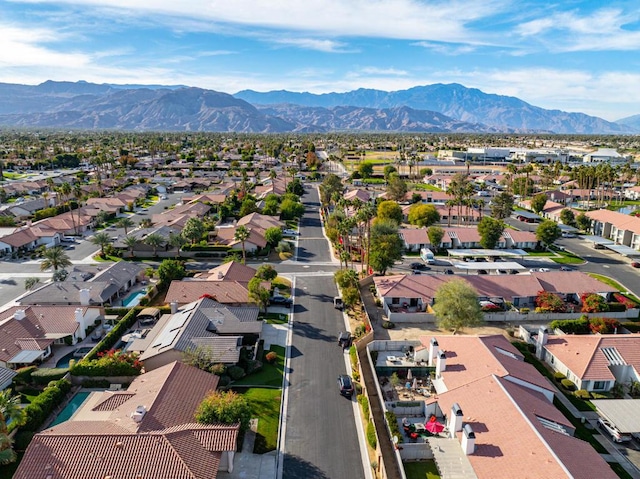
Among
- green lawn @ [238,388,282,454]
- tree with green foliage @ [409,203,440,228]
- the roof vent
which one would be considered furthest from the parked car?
tree with green foliage @ [409,203,440,228]

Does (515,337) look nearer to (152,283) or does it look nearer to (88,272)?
(152,283)

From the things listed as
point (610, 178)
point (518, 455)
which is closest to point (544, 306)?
point (518, 455)

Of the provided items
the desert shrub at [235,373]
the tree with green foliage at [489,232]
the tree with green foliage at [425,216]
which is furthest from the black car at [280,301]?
the tree with green foliage at [425,216]

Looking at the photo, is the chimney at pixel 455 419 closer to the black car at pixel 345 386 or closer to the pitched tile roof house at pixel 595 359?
the black car at pixel 345 386

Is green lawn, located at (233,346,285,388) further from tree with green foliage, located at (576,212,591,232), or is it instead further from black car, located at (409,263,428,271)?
tree with green foliage, located at (576,212,591,232)

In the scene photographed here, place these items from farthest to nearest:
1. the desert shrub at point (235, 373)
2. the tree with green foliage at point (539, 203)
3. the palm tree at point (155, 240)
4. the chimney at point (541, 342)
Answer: the tree with green foliage at point (539, 203) → the palm tree at point (155, 240) → the chimney at point (541, 342) → the desert shrub at point (235, 373)

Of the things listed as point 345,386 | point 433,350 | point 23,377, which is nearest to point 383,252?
point 433,350

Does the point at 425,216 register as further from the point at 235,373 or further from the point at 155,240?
the point at 235,373
